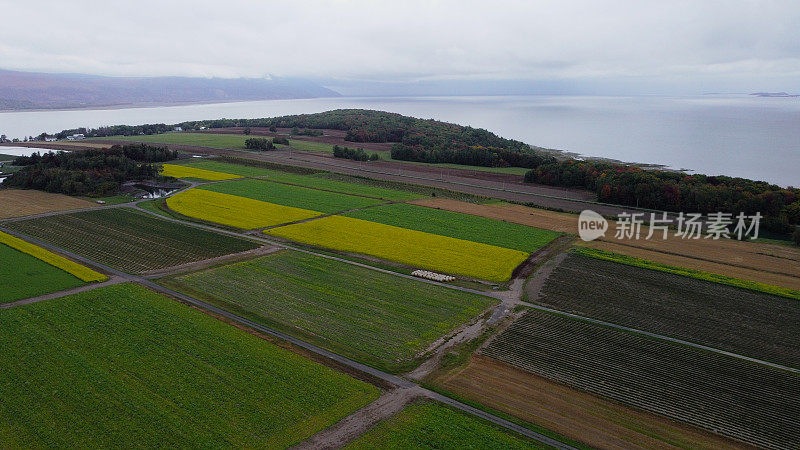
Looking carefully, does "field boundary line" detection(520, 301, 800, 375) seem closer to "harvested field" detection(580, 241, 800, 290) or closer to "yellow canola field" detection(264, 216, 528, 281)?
"yellow canola field" detection(264, 216, 528, 281)

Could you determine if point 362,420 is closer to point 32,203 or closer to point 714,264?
point 714,264

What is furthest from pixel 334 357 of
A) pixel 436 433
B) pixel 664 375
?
pixel 664 375

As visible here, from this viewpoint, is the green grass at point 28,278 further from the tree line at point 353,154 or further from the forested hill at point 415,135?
the forested hill at point 415,135

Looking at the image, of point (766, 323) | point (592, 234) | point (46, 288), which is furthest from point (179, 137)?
point (766, 323)

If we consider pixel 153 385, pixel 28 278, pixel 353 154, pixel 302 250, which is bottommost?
pixel 153 385

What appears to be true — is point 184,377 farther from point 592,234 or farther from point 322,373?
point 592,234

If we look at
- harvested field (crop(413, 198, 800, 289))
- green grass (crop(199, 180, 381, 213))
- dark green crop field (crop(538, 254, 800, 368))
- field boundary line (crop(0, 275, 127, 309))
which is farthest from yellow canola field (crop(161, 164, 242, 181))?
dark green crop field (crop(538, 254, 800, 368))
